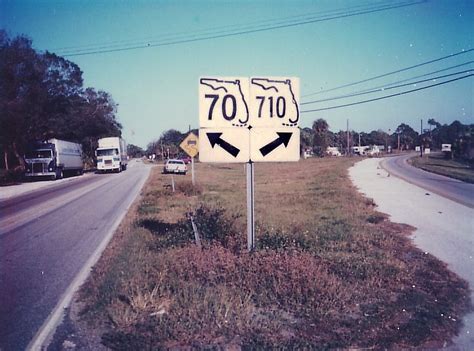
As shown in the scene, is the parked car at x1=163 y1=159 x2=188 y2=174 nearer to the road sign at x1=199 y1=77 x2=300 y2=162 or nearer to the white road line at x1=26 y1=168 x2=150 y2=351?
the white road line at x1=26 y1=168 x2=150 y2=351

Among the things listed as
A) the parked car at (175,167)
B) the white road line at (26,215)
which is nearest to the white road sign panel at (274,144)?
the white road line at (26,215)

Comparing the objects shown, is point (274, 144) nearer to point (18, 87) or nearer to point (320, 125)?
point (18, 87)

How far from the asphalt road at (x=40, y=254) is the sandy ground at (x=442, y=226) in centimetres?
497

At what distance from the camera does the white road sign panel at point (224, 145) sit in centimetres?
545

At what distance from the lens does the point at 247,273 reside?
5391 mm

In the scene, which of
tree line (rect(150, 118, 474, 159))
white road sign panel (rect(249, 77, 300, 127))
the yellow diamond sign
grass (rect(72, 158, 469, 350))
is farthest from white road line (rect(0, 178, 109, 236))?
tree line (rect(150, 118, 474, 159))

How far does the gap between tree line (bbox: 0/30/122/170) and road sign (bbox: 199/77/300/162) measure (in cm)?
3035

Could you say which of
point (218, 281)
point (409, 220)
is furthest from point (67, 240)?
point (409, 220)

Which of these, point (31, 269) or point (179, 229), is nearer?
point (31, 269)

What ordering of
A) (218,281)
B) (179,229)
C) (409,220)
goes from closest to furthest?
(218,281) → (179,229) → (409,220)

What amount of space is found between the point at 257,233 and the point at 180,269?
7.77ft

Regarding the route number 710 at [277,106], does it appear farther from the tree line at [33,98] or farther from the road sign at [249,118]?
the tree line at [33,98]

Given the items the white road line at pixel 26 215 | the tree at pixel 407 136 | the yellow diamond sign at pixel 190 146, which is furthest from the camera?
the tree at pixel 407 136

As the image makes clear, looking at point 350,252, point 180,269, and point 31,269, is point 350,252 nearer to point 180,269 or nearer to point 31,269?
point 180,269
